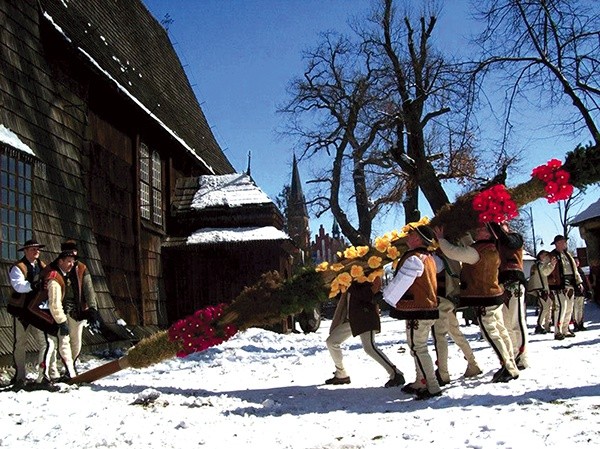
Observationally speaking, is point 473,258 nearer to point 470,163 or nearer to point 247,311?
point 247,311

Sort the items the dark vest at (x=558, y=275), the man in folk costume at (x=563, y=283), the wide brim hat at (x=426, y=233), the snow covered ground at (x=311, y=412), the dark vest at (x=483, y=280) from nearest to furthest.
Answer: the snow covered ground at (x=311, y=412) → the wide brim hat at (x=426, y=233) → the dark vest at (x=483, y=280) → the man in folk costume at (x=563, y=283) → the dark vest at (x=558, y=275)

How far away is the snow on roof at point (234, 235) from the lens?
16.8m

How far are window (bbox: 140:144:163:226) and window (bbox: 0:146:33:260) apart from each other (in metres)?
5.84

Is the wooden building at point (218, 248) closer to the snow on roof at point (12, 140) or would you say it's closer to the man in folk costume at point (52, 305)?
the snow on roof at point (12, 140)

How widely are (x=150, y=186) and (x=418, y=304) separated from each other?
11.5 m

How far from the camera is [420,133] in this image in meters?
16.2

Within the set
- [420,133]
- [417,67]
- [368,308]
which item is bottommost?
[368,308]

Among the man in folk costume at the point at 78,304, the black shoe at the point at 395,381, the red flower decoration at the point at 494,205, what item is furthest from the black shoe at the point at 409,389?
the man in folk costume at the point at 78,304

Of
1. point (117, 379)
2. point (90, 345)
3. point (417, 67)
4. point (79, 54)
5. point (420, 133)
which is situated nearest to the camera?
point (117, 379)

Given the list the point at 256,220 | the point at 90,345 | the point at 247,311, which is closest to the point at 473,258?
the point at 247,311

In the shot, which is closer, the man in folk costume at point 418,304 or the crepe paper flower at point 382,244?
the man in folk costume at point 418,304

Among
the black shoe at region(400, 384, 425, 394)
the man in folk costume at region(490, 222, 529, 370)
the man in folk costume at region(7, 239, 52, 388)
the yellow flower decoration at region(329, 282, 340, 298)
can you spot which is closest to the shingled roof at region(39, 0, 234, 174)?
the man in folk costume at region(7, 239, 52, 388)

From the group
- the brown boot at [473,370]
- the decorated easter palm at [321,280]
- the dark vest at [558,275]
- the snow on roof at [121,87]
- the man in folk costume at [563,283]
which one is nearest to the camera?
the decorated easter palm at [321,280]

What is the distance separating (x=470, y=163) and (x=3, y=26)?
18.6 m
